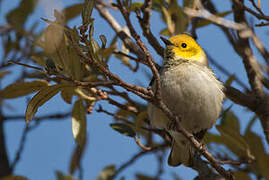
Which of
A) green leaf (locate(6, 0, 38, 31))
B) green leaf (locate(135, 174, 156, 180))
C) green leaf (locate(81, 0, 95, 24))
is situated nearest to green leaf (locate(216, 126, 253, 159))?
green leaf (locate(135, 174, 156, 180))

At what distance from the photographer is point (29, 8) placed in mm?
2900

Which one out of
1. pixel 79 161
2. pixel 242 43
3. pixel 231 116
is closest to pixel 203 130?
pixel 231 116

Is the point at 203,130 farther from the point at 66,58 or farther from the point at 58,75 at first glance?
the point at 58,75

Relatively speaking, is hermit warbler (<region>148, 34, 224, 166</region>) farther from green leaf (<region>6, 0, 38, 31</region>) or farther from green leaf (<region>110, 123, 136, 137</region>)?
green leaf (<region>6, 0, 38, 31</region>)

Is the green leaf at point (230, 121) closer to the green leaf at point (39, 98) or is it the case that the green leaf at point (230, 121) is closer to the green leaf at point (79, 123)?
the green leaf at point (79, 123)

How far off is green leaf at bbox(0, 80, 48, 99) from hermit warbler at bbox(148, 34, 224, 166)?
0.85 meters

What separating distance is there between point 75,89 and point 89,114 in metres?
0.17

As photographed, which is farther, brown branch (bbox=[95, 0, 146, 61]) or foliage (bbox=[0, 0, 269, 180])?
brown branch (bbox=[95, 0, 146, 61])

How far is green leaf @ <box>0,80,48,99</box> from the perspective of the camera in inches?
79.2

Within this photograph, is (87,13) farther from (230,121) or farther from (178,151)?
(230,121)

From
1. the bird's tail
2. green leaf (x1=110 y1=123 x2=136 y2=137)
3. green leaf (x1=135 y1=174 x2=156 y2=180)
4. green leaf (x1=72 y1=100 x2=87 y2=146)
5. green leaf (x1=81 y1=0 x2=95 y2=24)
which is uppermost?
green leaf (x1=81 y1=0 x2=95 y2=24)

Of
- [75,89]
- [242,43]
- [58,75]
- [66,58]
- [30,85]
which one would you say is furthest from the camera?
[242,43]

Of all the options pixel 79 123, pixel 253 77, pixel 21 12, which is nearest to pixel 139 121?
pixel 79 123

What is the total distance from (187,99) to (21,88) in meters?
1.10
